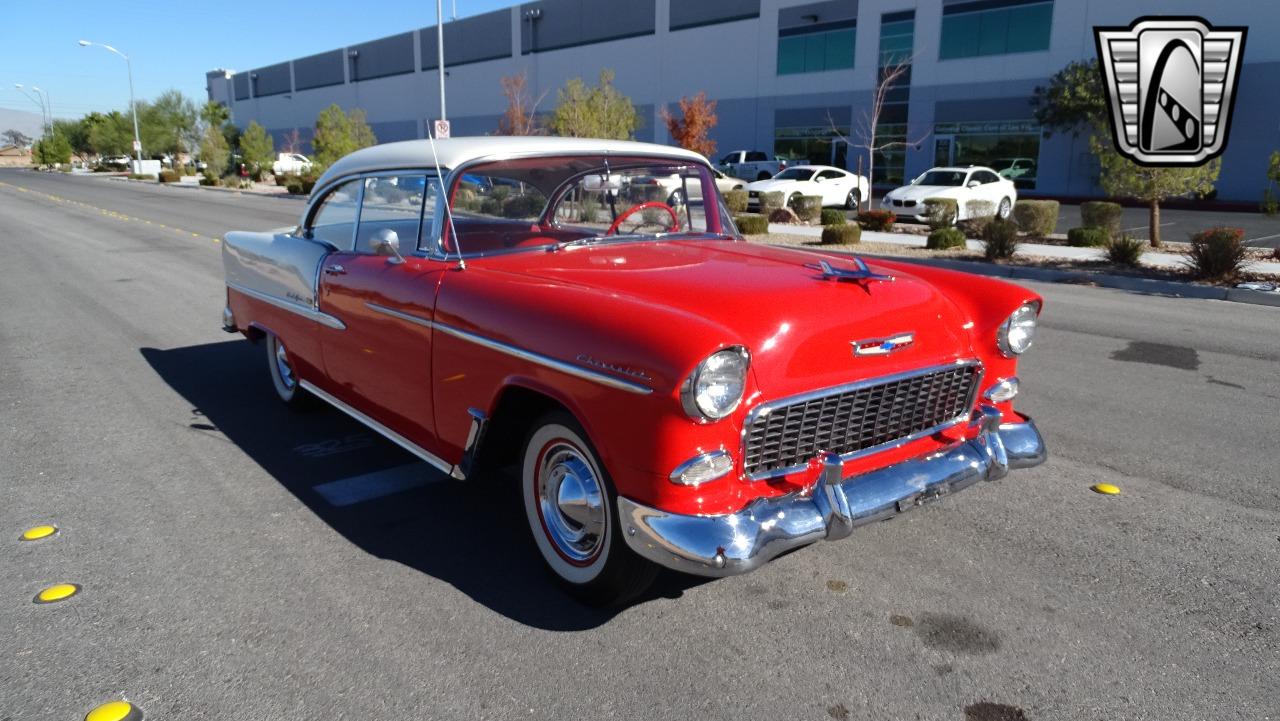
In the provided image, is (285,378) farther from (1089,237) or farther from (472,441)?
(1089,237)

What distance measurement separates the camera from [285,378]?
5453mm

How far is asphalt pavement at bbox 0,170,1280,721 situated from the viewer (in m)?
2.64

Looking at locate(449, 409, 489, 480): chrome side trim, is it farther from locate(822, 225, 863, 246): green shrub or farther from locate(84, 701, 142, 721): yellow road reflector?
locate(822, 225, 863, 246): green shrub

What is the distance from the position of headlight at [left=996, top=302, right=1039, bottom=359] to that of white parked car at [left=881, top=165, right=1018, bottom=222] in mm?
17952

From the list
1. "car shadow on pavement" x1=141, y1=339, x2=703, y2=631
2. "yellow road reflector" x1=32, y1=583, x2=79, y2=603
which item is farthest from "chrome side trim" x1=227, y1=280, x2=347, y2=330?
"yellow road reflector" x1=32, y1=583, x2=79, y2=603

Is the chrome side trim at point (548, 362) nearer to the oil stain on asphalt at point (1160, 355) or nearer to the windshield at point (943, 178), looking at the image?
the oil stain on asphalt at point (1160, 355)

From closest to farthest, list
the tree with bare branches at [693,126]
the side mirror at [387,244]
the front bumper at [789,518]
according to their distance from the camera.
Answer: the front bumper at [789,518] → the side mirror at [387,244] → the tree with bare branches at [693,126]

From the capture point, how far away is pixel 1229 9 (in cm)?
2733

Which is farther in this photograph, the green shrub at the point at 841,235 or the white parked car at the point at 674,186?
the green shrub at the point at 841,235

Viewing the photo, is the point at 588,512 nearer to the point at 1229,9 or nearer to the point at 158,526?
the point at 158,526

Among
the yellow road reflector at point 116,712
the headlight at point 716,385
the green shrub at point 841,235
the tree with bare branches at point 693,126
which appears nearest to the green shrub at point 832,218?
the green shrub at point 841,235

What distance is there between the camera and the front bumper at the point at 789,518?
2637mm

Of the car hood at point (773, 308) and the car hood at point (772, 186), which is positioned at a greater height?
the car hood at point (772, 186)

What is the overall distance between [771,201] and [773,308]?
2075cm
